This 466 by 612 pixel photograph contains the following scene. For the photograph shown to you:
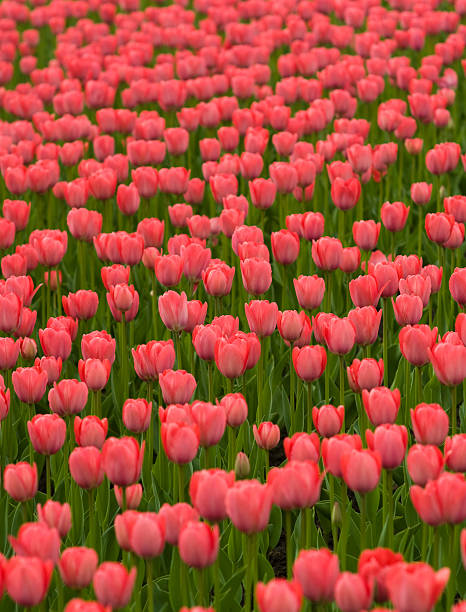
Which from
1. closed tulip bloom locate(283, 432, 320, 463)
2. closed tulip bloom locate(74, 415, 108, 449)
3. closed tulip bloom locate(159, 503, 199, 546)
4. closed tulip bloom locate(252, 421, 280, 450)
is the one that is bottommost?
closed tulip bloom locate(252, 421, 280, 450)

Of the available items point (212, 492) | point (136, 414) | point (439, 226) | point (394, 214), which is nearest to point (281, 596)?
point (212, 492)

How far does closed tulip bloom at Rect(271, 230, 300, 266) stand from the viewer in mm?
4141

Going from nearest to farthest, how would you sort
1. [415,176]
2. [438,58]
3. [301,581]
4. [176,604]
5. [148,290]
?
[301,581] < [176,604] < [148,290] < [415,176] < [438,58]

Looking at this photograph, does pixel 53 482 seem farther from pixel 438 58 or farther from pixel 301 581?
pixel 438 58

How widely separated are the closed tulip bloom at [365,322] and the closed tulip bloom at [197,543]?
132cm

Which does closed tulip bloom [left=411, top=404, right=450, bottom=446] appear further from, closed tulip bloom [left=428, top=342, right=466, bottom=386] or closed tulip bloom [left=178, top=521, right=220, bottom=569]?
closed tulip bloom [left=178, top=521, right=220, bottom=569]

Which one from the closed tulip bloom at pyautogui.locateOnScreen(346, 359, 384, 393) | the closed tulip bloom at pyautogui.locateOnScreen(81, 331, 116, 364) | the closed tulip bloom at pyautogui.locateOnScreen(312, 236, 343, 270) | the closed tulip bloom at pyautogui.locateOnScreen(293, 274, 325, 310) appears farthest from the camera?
the closed tulip bloom at pyautogui.locateOnScreen(312, 236, 343, 270)

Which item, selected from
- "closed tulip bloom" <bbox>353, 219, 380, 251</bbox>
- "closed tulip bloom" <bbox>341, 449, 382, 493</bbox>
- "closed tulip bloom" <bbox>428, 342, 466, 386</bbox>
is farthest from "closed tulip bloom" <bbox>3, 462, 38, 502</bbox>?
"closed tulip bloom" <bbox>353, 219, 380, 251</bbox>

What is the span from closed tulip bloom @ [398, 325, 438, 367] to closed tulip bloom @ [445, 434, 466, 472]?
634mm

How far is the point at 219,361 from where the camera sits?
3168 millimetres

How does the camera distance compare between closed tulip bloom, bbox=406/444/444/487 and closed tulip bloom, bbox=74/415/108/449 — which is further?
closed tulip bloom, bbox=74/415/108/449

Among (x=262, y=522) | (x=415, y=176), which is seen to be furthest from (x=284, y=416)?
(x=415, y=176)

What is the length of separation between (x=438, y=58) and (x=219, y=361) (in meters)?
4.57

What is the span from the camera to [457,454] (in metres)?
2.60
